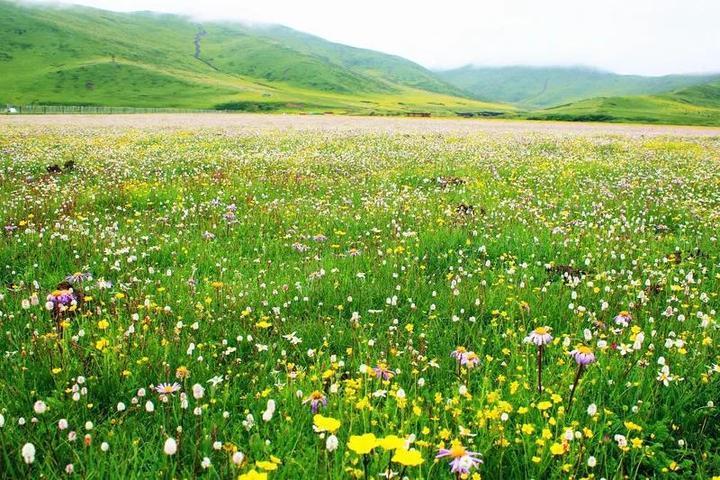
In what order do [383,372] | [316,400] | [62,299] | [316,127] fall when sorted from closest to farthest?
[316,400] → [383,372] → [62,299] → [316,127]

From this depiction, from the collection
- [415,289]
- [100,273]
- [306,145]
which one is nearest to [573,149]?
[306,145]

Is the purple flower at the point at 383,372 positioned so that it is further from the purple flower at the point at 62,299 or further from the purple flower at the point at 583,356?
the purple flower at the point at 62,299

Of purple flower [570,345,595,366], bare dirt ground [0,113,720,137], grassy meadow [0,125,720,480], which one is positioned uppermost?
bare dirt ground [0,113,720,137]

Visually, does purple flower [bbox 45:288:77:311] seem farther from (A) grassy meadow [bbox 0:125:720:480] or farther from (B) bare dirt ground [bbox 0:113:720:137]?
(B) bare dirt ground [bbox 0:113:720:137]

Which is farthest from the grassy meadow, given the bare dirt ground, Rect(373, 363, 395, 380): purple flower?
the bare dirt ground

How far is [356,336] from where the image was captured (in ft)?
15.7

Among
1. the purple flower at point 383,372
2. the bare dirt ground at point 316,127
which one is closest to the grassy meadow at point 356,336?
the purple flower at point 383,372

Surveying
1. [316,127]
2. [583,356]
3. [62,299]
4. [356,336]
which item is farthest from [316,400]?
[316,127]

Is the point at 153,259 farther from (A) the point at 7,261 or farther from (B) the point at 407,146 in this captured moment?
(B) the point at 407,146

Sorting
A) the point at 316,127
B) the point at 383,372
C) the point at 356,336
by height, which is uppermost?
the point at 316,127

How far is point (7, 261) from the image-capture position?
6.83 metres

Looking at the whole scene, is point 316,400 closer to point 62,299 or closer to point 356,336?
point 356,336

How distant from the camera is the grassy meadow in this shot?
122 inches

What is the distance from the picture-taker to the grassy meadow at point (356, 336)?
311cm
